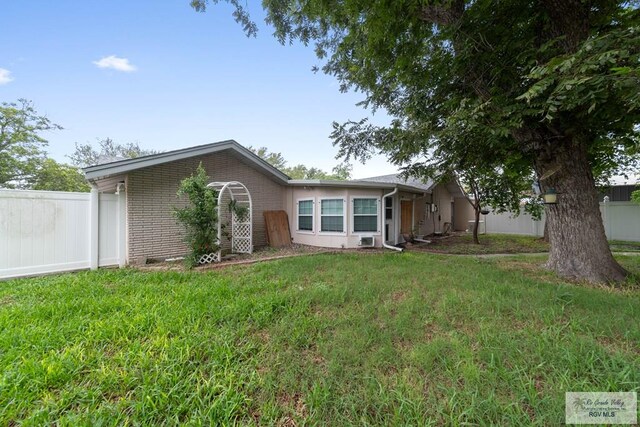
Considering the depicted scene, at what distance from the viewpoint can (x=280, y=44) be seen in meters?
7.02

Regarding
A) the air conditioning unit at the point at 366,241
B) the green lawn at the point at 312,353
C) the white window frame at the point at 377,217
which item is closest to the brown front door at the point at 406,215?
the white window frame at the point at 377,217

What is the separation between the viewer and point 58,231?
541 cm

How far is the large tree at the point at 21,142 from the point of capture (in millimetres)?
17109

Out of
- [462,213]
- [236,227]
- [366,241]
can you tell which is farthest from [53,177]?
[462,213]

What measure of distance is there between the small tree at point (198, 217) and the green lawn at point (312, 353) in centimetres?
219

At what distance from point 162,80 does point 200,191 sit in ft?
22.6

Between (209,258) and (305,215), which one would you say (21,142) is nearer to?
(209,258)

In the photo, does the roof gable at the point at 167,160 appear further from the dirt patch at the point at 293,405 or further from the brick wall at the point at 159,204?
the dirt patch at the point at 293,405

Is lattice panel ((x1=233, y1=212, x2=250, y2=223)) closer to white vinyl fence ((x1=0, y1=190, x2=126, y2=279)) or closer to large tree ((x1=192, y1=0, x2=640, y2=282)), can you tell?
white vinyl fence ((x1=0, y1=190, x2=126, y2=279))

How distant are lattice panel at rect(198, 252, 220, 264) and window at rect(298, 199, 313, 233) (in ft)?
13.5

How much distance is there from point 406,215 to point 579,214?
22.3ft

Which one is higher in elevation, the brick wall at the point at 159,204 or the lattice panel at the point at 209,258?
the brick wall at the point at 159,204

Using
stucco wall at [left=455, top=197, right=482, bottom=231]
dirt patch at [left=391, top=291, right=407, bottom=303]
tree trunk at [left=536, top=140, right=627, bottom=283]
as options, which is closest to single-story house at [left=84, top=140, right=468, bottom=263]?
tree trunk at [left=536, top=140, right=627, bottom=283]

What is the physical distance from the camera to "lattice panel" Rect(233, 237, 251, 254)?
8075 mm
